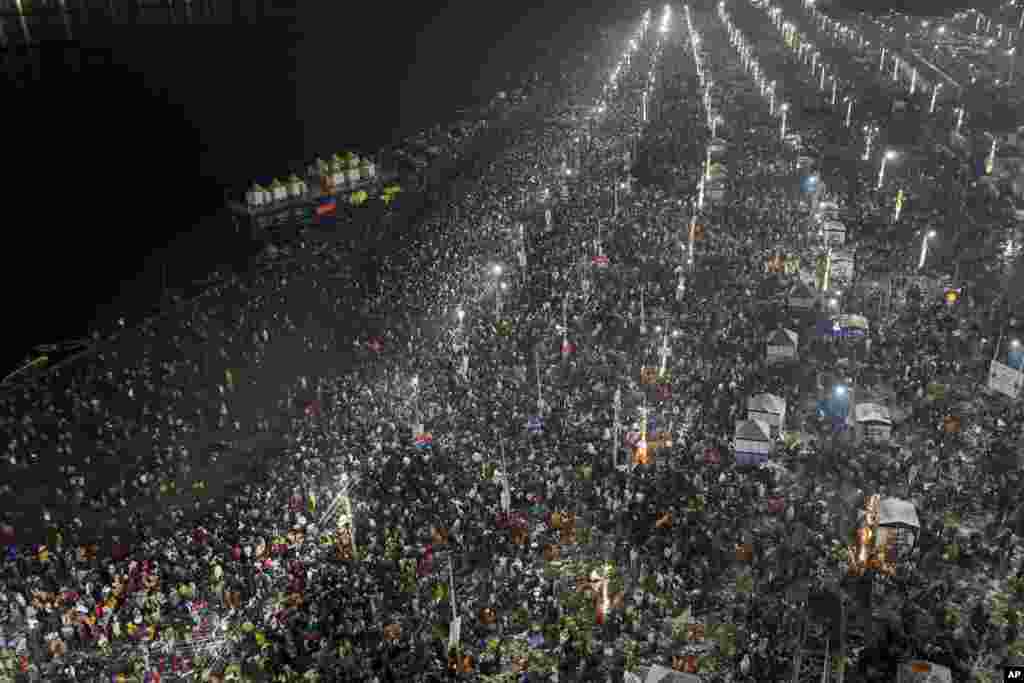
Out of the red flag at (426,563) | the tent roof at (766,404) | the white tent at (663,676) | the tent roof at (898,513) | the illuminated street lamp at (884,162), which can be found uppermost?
the illuminated street lamp at (884,162)

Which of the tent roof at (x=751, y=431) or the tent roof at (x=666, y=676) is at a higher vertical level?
the tent roof at (x=751, y=431)

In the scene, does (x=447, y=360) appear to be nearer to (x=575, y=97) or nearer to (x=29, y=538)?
(x=29, y=538)

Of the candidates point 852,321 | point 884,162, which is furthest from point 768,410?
point 884,162

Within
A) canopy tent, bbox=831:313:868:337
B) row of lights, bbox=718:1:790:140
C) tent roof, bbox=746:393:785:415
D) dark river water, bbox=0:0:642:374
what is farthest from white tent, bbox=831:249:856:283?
dark river water, bbox=0:0:642:374

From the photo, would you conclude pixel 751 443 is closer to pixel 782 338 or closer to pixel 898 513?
pixel 898 513

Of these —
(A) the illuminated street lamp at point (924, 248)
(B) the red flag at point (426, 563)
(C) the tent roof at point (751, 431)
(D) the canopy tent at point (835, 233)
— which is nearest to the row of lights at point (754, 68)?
(D) the canopy tent at point (835, 233)

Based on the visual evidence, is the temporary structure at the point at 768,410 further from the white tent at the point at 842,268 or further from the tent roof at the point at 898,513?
the white tent at the point at 842,268

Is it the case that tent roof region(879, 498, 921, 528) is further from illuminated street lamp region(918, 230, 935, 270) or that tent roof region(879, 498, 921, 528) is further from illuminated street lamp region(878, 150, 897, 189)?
illuminated street lamp region(878, 150, 897, 189)
